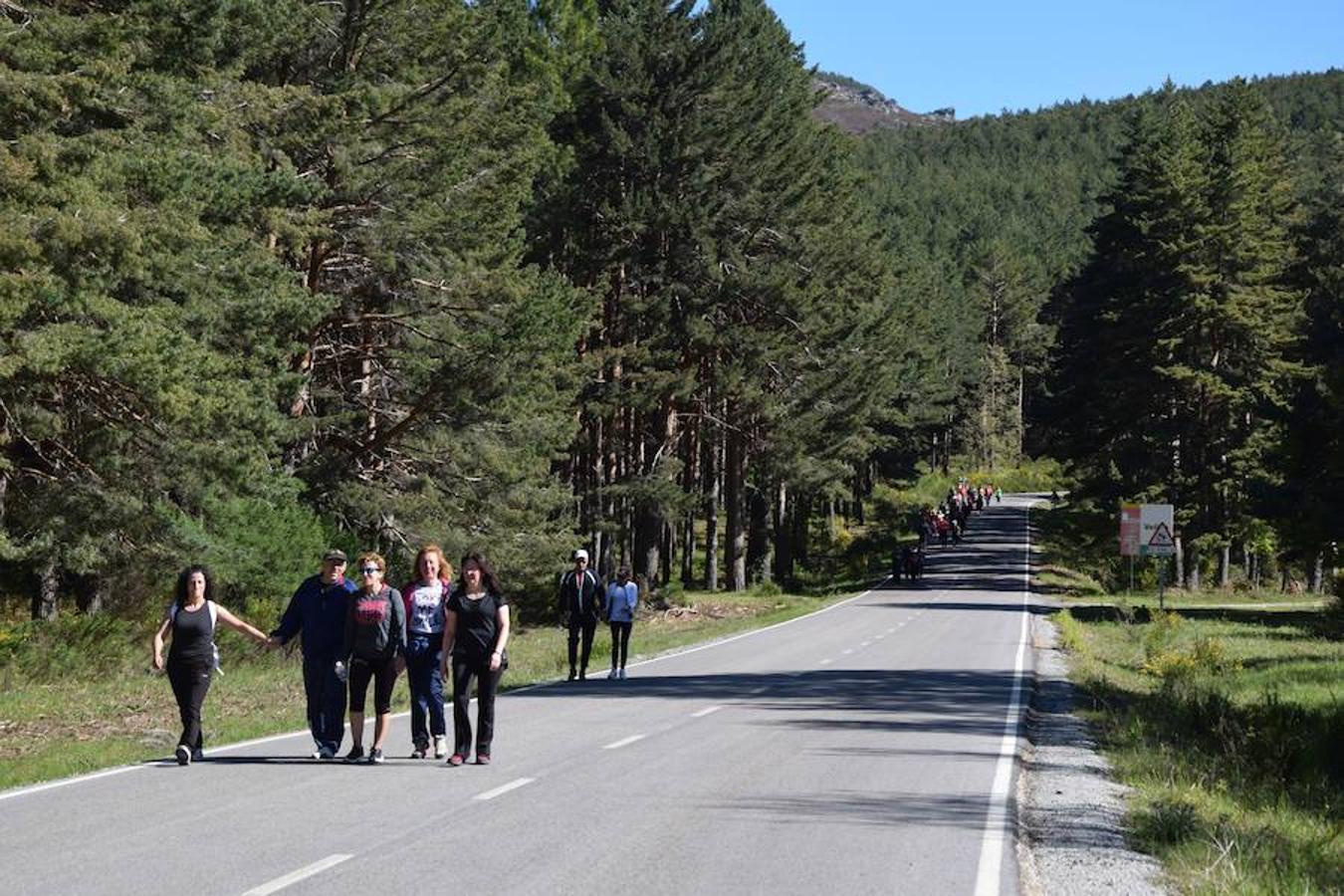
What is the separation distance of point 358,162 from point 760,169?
22.0 meters

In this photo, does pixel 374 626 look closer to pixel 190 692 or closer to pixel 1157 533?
pixel 190 692

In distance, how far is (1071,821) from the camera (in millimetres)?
11258

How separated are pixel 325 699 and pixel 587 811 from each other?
3.85 m

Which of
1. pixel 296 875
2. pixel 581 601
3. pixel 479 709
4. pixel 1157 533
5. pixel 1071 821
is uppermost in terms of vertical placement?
pixel 1157 533

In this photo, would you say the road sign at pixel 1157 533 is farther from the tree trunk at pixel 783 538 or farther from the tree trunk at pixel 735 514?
the tree trunk at pixel 783 538

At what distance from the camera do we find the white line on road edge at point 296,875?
8.05 meters

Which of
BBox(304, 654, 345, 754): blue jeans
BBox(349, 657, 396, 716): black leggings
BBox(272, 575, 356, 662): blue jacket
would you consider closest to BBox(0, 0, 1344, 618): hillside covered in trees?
BBox(272, 575, 356, 662): blue jacket

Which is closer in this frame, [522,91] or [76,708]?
[76,708]

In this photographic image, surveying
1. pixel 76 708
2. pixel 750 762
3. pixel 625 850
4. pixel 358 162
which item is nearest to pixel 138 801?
pixel 625 850

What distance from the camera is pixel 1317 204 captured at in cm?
8856

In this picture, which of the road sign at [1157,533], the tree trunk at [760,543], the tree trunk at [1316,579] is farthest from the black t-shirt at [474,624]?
the tree trunk at [1316,579]

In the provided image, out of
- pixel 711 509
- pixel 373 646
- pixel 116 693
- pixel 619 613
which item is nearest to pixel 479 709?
pixel 373 646

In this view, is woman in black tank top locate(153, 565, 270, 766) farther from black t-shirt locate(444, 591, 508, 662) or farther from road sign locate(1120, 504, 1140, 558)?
road sign locate(1120, 504, 1140, 558)

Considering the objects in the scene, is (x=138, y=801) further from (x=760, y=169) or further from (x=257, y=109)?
(x=760, y=169)
